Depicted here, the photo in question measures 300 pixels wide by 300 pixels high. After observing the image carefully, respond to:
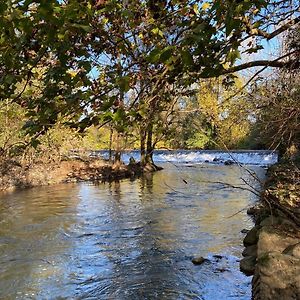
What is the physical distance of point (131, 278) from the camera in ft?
19.4

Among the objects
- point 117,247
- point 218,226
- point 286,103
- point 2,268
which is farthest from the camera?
point 218,226

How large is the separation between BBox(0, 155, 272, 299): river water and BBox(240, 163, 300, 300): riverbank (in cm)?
35

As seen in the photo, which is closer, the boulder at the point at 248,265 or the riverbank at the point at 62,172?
the boulder at the point at 248,265

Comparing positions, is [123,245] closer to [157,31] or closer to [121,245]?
[121,245]

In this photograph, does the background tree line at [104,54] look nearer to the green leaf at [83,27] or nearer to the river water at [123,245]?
the green leaf at [83,27]

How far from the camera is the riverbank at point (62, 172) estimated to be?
15.4 metres

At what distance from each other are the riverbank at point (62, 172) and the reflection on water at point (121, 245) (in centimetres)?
223

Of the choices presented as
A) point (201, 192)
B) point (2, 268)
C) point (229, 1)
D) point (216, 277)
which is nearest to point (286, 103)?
point (216, 277)

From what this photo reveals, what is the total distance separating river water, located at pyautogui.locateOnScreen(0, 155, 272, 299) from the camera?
5.55 metres

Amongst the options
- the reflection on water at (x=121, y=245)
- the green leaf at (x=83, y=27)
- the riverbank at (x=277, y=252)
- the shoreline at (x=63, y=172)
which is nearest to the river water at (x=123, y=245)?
the reflection on water at (x=121, y=245)

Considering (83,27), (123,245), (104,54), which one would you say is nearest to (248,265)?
(123,245)

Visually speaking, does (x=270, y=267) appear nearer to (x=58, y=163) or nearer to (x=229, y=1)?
(x=229, y=1)

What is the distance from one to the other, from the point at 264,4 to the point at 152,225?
7572 millimetres

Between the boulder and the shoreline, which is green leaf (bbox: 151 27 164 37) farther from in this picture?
the shoreline
